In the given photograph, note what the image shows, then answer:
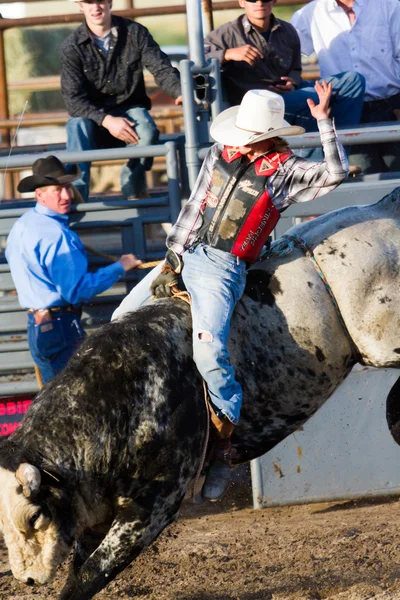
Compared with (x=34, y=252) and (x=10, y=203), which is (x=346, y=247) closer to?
(x=34, y=252)

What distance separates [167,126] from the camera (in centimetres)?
1045

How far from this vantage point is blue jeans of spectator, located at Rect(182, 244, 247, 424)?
400 centimetres

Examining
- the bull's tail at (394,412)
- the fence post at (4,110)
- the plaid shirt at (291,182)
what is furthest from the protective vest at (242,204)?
the fence post at (4,110)

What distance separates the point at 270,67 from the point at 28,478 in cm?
414

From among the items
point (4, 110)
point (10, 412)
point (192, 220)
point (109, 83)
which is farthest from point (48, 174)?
point (4, 110)

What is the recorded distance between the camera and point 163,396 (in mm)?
4004

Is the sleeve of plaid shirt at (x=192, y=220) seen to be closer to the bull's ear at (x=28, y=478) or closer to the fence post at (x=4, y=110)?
the bull's ear at (x=28, y=478)

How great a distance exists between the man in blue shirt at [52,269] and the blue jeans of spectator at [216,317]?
177cm

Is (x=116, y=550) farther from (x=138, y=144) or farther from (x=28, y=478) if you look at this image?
(x=138, y=144)

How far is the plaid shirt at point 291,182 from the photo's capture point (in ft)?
13.5

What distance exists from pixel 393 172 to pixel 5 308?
2.81 meters

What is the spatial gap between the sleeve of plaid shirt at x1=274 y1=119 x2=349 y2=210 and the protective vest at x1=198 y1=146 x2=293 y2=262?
7 cm

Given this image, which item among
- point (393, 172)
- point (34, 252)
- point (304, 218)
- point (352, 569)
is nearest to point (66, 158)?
point (34, 252)

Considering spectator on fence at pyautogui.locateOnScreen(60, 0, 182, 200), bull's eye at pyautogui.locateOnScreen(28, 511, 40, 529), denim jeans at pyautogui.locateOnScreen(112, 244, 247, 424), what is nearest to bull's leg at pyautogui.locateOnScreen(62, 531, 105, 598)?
bull's eye at pyautogui.locateOnScreen(28, 511, 40, 529)
